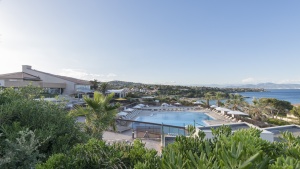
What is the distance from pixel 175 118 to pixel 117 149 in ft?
94.2

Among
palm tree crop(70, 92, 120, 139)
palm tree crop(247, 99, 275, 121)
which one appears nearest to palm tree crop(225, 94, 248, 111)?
palm tree crop(247, 99, 275, 121)

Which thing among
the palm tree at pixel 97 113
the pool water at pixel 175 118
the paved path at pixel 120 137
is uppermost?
the palm tree at pixel 97 113

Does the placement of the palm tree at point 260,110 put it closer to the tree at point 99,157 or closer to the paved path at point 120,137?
the paved path at point 120,137

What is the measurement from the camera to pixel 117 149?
309 cm

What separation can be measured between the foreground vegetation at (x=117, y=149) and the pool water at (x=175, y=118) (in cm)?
2392

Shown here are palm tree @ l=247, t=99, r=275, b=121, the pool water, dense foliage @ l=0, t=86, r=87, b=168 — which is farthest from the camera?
the pool water

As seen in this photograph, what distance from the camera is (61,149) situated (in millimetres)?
4023

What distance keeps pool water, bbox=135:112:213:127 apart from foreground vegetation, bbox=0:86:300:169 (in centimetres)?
2392

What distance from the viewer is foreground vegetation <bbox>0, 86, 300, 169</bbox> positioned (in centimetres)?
142

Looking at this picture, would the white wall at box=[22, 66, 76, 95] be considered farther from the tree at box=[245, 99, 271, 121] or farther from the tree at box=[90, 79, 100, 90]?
the tree at box=[245, 99, 271, 121]

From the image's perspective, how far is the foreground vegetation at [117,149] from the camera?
1.42 meters

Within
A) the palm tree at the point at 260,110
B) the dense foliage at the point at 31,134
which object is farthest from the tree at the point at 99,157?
the palm tree at the point at 260,110

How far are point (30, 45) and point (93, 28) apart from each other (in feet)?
18.7

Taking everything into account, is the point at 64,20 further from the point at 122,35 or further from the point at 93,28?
the point at 122,35
